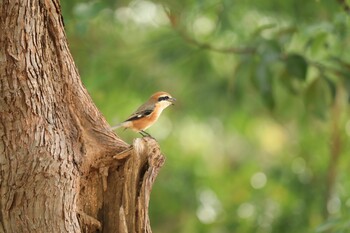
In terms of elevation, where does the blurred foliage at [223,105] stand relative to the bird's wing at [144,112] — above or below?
above

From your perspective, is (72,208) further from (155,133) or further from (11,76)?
(155,133)

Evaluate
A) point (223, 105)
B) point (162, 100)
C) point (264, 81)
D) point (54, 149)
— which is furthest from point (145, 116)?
point (223, 105)

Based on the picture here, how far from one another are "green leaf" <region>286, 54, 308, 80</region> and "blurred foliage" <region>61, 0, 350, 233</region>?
50 centimetres

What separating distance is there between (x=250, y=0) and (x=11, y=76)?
6339 mm

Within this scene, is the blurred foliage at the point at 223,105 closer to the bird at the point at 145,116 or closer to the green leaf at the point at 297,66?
the green leaf at the point at 297,66

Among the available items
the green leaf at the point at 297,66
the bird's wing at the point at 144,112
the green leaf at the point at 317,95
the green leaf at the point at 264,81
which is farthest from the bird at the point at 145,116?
the green leaf at the point at 317,95

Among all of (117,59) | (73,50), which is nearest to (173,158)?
(117,59)

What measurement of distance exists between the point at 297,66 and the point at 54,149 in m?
3.38

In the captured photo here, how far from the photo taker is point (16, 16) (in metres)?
4.99

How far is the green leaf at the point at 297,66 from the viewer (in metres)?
7.87

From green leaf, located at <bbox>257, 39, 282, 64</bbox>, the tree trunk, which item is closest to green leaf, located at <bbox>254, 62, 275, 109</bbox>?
green leaf, located at <bbox>257, 39, 282, 64</bbox>

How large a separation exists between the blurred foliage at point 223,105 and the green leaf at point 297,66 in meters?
0.50

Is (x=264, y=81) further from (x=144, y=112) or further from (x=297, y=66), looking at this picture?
(x=144, y=112)

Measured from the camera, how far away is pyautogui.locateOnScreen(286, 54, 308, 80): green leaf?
25.8 feet
